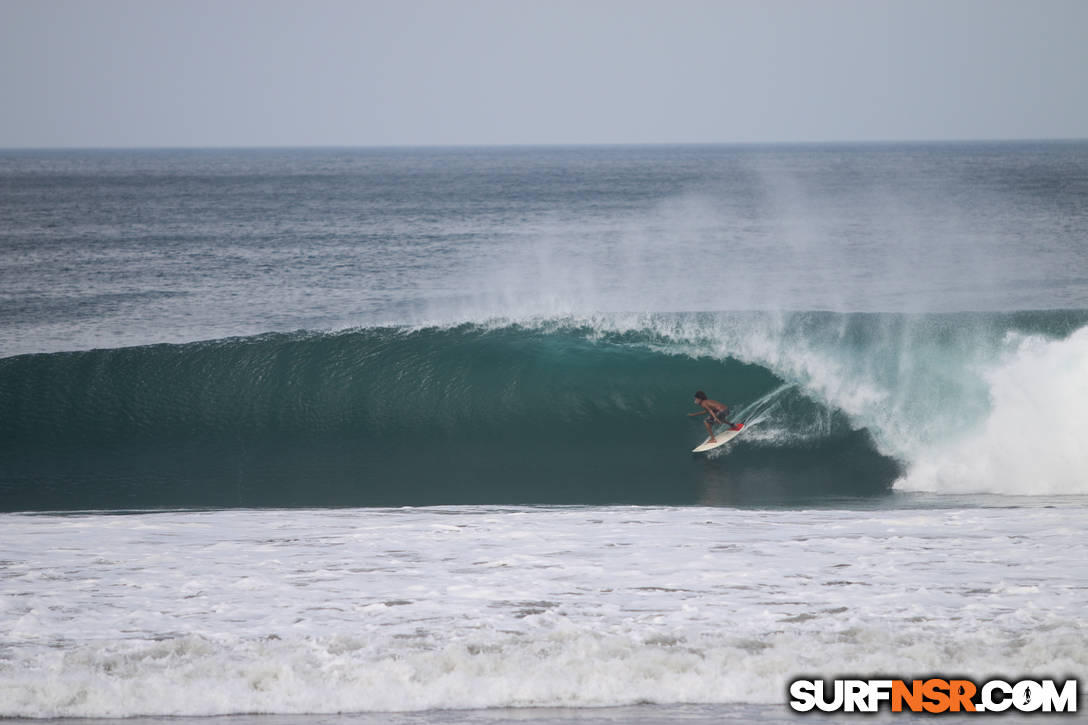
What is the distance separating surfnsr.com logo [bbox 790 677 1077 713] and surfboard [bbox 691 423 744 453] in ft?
21.5

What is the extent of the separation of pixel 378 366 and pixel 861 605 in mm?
9766

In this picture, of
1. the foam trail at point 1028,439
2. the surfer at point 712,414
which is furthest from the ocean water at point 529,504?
the surfer at point 712,414

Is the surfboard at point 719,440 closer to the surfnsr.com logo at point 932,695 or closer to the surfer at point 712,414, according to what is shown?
the surfer at point 712,414

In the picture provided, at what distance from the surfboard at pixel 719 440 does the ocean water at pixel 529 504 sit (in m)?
0.11

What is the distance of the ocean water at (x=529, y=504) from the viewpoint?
17.4ft

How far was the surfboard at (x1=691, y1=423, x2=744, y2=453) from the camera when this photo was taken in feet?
38.3

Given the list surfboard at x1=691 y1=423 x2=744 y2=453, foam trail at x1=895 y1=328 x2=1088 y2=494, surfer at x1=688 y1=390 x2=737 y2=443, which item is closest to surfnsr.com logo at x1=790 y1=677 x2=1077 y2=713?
foam trail at x1=895 y1=328 x2=1088 y2=494

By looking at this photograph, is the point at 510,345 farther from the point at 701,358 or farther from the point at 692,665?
the point at 692,665

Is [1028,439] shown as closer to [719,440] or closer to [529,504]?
[719,440]

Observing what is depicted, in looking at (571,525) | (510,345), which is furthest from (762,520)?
(510,345)

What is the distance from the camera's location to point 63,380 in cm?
1465

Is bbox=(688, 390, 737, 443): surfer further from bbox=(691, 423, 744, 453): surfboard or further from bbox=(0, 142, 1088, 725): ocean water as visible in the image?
bbox=(0, 142, 1088, 725): ocean water

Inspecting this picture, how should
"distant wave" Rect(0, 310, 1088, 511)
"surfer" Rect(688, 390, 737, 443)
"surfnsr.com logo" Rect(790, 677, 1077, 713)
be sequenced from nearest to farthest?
1. "surfnsr.com logo" Rect(790, 677, 1077, 713)
2. "distant wave" Rect(0, 310, 1088, 511)
3. "surfer" Rect(688, 390, 737, 443)

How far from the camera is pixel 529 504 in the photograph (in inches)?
397
